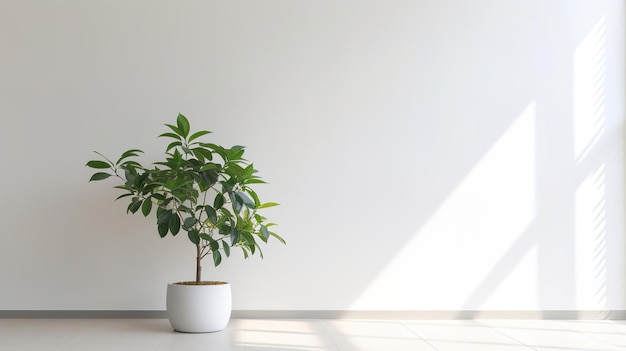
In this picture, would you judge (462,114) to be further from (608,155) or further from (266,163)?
(266,163)

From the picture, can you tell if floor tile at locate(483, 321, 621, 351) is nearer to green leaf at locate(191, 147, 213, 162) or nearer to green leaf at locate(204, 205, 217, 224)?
green leaf at locate(204, 205, 217, 224)

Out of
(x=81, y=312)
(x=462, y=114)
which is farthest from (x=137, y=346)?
(x=462, y=114)

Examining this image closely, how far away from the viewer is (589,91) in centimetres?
462

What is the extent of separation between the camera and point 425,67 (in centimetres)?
456

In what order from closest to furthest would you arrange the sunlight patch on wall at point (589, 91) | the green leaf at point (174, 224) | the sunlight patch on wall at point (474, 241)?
1. the green leaf at point (174, 224)
2. the sunlight patch on wall at point (474, 241)
3. the sunlight patch on wall at point (589, 91)

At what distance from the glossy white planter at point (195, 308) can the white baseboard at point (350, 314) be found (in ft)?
1.76

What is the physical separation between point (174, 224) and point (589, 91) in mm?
2716

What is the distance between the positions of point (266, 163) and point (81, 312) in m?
1.41

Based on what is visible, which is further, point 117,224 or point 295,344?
point 117,224

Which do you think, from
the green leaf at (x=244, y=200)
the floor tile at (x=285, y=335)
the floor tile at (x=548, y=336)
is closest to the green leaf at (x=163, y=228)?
the green leaf at (x=244, y=200)

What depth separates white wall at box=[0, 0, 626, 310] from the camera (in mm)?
4395

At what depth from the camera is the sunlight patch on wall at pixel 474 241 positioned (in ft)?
14.7

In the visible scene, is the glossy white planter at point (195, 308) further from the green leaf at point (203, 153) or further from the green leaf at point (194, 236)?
the green leaf at point (203, 153)

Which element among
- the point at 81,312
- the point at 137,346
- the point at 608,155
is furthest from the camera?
the point at 608,155
